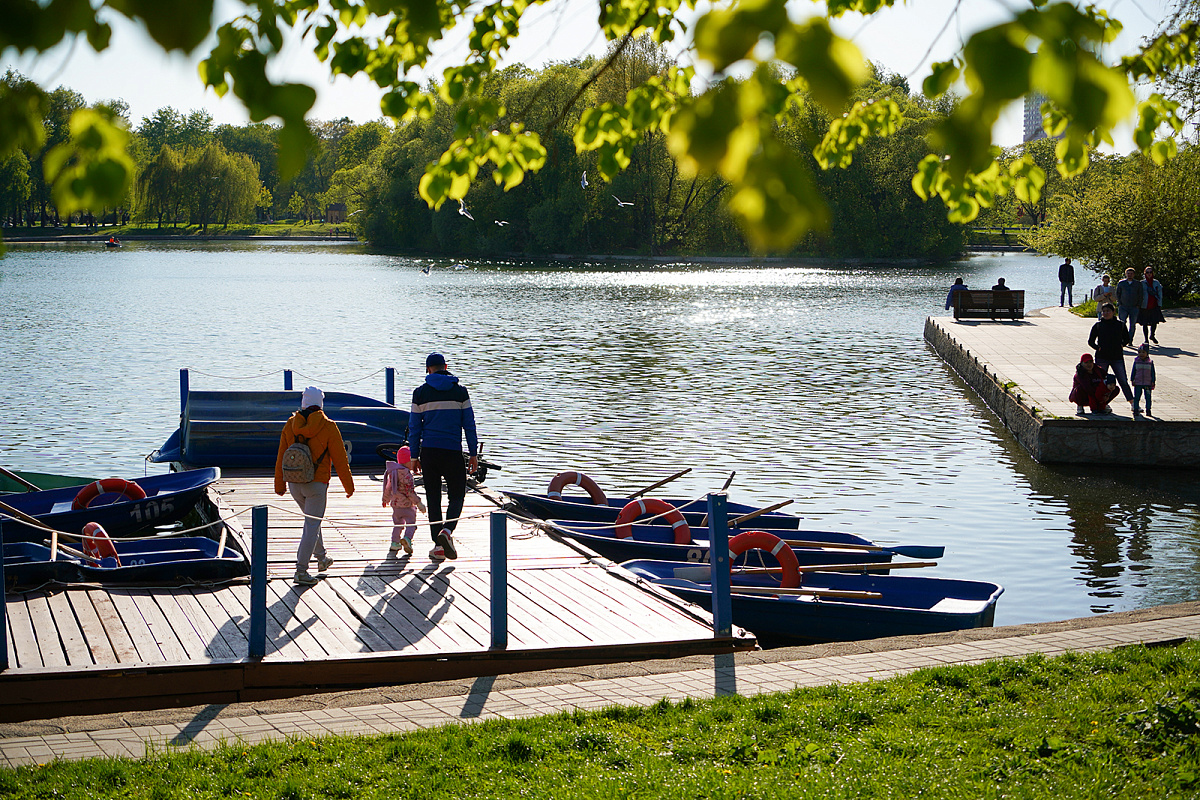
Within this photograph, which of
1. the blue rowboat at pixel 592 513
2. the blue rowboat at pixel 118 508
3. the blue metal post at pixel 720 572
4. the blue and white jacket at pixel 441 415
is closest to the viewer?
the blue metal post at pixel 720 572

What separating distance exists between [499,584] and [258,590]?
1777 mm

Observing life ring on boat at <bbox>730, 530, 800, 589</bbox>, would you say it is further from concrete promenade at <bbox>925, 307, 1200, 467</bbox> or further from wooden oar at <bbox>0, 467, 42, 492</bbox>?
concrete promenade at <bbox>925, 307, 1200, 467</bbox>

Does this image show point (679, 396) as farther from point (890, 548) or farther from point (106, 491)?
point (106, 491)

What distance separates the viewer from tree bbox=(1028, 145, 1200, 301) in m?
37.7

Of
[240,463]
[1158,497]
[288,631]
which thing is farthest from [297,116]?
[1158,497]

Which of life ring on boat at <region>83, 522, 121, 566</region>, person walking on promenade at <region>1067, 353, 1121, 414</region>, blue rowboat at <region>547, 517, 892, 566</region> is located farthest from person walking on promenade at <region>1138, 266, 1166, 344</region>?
life ring on boat at <region>83, 522, 121, 566</region>

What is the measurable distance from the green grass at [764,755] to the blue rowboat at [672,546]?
5427 mm

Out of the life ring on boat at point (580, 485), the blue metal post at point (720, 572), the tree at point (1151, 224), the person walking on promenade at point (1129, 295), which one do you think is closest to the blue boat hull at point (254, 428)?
the life ring on boat at point (580, 485)

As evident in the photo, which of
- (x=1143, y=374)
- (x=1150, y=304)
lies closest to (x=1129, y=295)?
(x=1150, y=304)

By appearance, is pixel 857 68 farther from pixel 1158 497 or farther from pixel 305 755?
pixel 1158 497

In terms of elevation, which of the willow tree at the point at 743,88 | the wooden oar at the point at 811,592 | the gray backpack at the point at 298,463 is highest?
the willow tree at the point at 743,88

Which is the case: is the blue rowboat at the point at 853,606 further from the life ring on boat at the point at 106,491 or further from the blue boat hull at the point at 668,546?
the life ring on boat at the point at 106,491

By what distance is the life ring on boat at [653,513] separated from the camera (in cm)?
1302

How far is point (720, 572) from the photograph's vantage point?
29.6 feet
